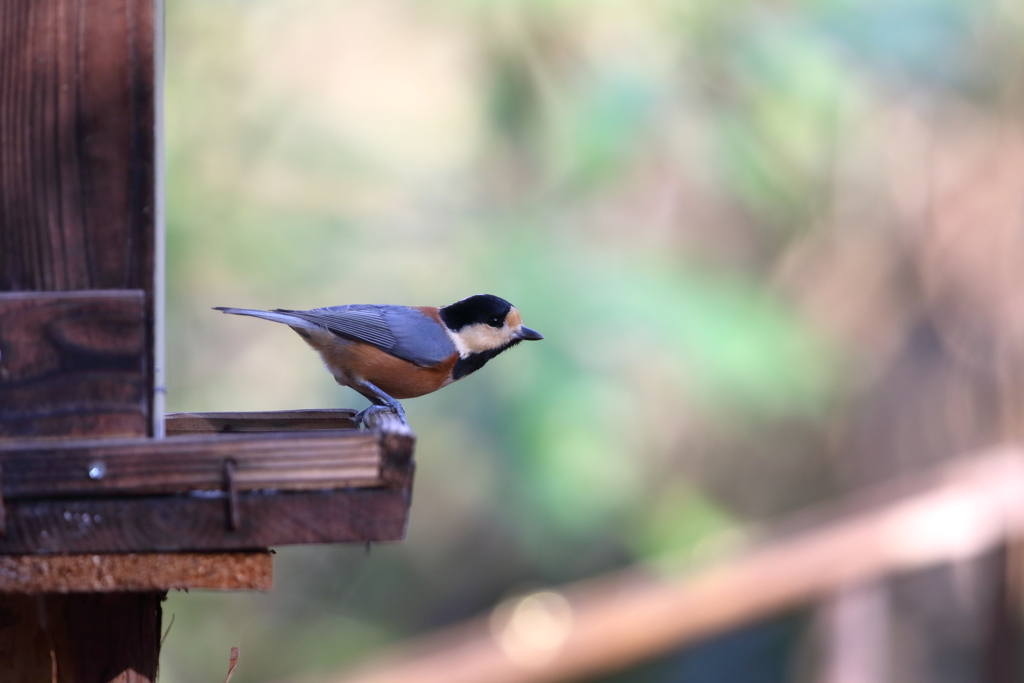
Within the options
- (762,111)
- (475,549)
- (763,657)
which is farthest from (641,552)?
(762,111)

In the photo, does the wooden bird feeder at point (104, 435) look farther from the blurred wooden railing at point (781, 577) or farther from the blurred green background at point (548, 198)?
the blurred green background at point (548, 198)

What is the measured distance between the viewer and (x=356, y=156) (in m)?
5.64

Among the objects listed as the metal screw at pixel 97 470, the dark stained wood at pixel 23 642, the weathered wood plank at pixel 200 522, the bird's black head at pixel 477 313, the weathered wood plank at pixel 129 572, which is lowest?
the dark stained wood at pixel 23 642

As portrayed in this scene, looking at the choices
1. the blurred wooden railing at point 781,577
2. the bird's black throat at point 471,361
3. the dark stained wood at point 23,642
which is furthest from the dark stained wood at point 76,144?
the blurred wooden railing at point 781,577

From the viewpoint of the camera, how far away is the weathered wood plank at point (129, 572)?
74.0 inches

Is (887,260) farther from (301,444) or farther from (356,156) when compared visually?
(301,444)

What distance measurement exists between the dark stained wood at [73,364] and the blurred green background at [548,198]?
10.0 feet

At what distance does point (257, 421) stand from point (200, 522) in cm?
96

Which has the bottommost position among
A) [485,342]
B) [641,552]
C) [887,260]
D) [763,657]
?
[763,657]

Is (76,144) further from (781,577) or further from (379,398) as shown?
(781,577)

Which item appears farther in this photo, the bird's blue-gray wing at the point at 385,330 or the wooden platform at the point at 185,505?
the bird's blue-gray wing at the point at 385,330

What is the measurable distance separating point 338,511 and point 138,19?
1061 millimetres

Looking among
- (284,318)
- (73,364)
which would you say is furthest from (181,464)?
(284,318)

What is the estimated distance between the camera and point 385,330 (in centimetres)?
350
